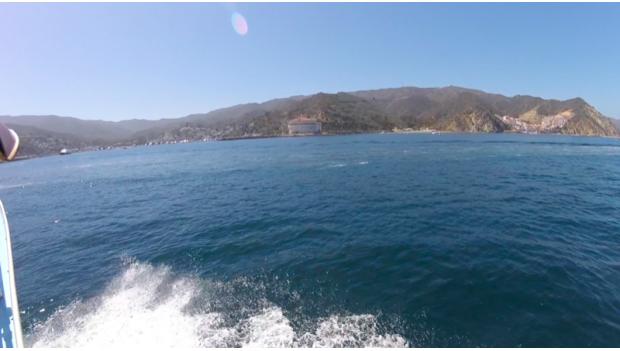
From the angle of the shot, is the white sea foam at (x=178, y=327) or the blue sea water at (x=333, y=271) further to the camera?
the blue sea water at (x=333, y=271)

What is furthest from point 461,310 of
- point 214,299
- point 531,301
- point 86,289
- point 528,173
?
point 528,173

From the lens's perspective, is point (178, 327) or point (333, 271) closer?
point (178, 327)

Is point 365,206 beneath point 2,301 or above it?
beneath

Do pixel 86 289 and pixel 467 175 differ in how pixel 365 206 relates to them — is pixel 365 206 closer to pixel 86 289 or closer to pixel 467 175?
pixel 86 289

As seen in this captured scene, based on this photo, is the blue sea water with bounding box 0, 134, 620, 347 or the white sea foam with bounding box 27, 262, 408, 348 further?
the blue sea water with bounding box 0, 134, 620, 347
